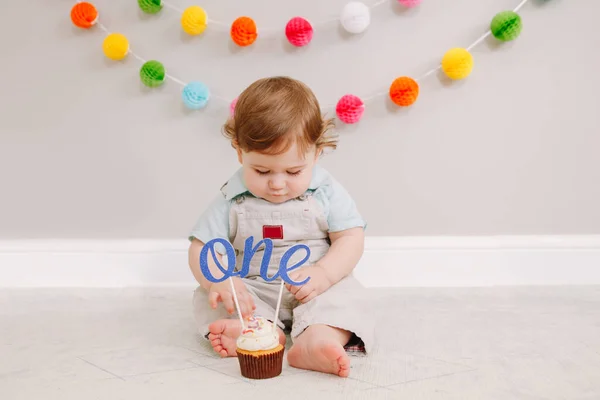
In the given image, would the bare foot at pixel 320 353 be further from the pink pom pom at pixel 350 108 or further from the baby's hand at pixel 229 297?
the pink pom pom at pixel 350 108

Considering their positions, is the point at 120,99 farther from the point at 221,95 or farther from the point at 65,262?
the point at 65,262

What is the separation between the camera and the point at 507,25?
5.10 feet

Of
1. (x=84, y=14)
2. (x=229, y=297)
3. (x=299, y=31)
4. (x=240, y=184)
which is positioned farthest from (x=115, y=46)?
(x=229, y=297)

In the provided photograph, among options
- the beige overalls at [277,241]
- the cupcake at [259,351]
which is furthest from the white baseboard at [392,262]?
the cupcake at [259,351]

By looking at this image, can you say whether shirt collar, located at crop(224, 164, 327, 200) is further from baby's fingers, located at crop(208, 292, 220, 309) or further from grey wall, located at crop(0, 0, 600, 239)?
grey wall, located at crop(0, 0, 600, 239)

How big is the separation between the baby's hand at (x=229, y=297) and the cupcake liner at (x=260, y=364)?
13 centimetres

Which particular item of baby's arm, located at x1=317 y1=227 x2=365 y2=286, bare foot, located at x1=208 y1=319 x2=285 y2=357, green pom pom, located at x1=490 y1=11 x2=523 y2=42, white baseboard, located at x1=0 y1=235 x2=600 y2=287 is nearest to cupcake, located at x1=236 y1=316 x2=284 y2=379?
bare foot, located at x1=208 y1=319 x2=285 y2=357

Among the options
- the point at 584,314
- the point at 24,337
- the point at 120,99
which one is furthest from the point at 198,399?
the point at 120,99

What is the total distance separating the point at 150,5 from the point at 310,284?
2.72 ft

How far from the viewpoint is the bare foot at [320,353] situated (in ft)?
3.30

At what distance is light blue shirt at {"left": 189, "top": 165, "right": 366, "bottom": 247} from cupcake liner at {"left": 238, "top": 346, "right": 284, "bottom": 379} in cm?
33

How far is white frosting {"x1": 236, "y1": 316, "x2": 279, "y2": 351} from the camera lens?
1.00 metres

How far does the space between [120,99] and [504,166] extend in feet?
3.13

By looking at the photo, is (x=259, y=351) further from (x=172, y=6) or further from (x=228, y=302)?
(x=172, y=6)
